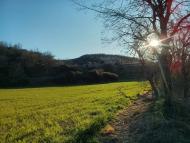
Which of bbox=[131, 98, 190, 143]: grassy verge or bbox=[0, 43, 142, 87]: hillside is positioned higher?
bbox=[0, 43, 142, 87]: hillside

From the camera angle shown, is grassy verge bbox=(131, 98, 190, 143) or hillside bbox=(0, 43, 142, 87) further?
hillside bbox=(0, 43, 142, 87)

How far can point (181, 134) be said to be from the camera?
1088 centimetres

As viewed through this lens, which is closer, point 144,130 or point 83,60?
point 144,130

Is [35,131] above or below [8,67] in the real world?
below

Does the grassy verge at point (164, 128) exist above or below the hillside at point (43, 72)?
below

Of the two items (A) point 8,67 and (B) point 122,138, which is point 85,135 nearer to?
(B) point 122,138

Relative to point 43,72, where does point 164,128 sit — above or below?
below

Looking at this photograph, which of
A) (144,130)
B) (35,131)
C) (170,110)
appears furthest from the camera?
(170,110)

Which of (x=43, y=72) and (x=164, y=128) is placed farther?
(x=43, y=72)

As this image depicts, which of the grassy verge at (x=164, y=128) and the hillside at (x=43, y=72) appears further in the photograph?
the hillside at (x=43, y=72)

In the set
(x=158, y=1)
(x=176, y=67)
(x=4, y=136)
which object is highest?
Answer: (x=158, y=1)

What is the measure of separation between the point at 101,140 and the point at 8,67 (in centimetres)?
8184

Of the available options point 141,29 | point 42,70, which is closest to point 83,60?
point 42,70

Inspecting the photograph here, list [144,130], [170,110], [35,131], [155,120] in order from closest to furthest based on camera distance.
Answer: [144,130] → [155,120] → [35,131] → [170,110]
